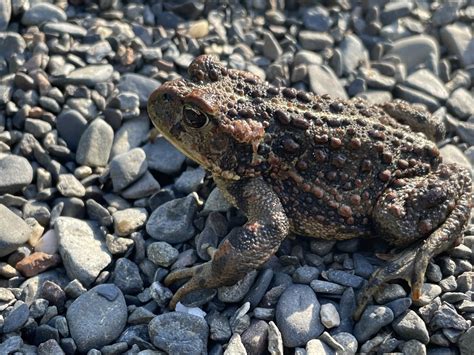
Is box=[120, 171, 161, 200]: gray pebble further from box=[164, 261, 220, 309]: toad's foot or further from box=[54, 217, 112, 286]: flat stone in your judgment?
box=[164, 261, 220, 309]: toad's foot

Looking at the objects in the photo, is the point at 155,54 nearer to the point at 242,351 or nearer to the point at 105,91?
the point at 105,91

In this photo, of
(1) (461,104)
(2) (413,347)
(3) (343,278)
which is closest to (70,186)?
(3) (343,278)

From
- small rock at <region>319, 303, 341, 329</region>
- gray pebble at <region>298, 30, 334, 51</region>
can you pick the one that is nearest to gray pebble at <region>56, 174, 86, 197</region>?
small rock at <region>319, 303, 341, 329</region>

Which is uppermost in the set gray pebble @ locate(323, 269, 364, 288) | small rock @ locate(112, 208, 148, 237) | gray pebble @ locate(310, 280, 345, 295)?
gray pebble @ locate(323, 269, 364, 288)

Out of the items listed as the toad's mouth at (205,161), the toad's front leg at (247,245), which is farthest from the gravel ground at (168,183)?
the toad's mouth at (205,161)

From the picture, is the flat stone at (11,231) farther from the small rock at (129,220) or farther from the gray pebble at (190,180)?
the gray pebble at (190,180)

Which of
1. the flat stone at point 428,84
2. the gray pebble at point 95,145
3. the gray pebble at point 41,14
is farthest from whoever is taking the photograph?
the flat stone at point 428,84

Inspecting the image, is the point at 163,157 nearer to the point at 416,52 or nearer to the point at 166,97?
the point at 166,97
